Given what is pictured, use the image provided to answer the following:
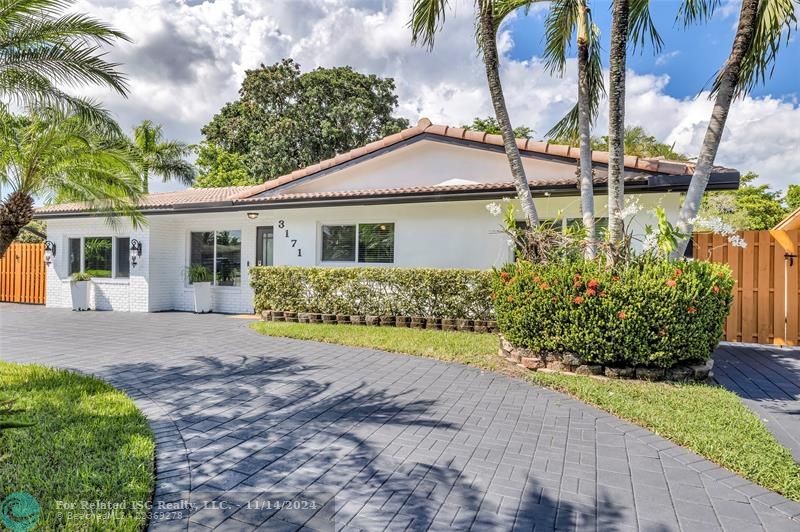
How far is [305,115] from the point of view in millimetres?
30281

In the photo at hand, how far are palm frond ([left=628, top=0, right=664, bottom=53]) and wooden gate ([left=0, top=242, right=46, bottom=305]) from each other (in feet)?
70.9

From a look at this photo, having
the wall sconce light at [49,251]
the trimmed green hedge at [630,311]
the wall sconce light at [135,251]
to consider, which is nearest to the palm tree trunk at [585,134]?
the trimmed green hedge at [630,311]

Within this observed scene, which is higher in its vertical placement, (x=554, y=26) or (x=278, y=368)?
(x=554, y=26)

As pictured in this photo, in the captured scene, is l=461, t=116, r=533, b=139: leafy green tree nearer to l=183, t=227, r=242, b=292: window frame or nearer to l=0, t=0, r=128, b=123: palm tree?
l=183, t=227, r=242, b=292: window frame

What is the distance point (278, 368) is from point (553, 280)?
473cm

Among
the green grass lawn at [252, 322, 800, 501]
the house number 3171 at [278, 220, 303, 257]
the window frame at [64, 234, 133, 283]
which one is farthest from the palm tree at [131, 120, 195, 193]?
the green grass lawn at [252, 322, 800, 501]

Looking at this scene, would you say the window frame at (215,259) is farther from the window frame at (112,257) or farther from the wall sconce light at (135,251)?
the window frame at (112,257)

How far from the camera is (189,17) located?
12.3 metres

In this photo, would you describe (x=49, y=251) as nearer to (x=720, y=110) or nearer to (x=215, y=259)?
(x=215, y=259)

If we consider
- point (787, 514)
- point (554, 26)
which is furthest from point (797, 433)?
point (554, 26)

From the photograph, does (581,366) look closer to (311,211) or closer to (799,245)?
(799,245)

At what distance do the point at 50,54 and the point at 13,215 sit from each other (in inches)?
116

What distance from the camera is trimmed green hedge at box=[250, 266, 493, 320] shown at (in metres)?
10.7

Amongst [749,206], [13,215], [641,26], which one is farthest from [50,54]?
[749,206]
